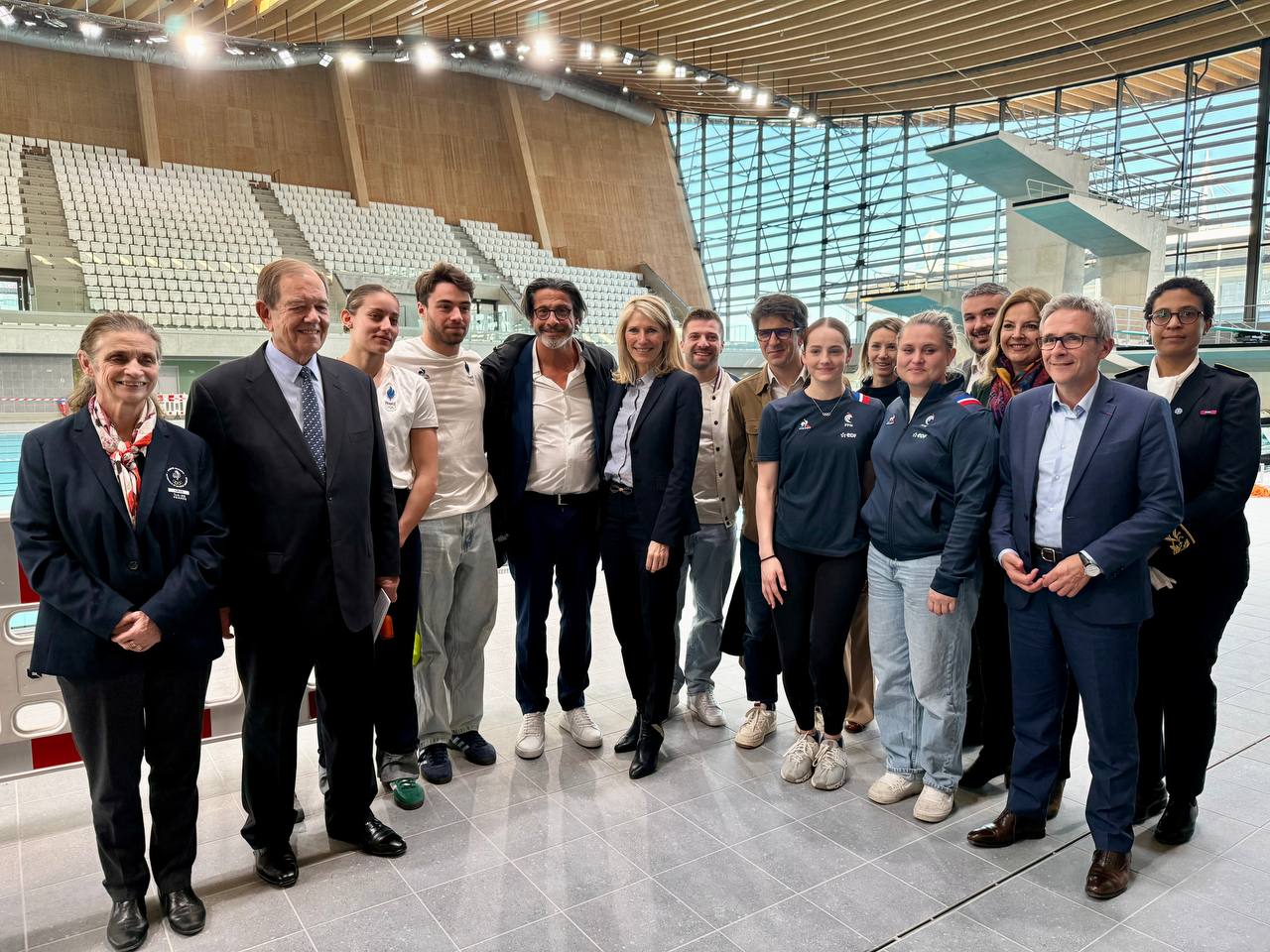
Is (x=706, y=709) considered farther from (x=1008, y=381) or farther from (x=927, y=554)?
(x=1008, y=381)

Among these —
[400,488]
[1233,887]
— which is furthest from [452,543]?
[1233,887]

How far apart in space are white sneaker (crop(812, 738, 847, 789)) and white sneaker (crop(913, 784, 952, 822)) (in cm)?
27

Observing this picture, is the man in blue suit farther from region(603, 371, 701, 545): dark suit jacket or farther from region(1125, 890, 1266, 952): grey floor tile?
region(603, 371, 701, 545): dark suit jacket

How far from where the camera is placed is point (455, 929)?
2.01 meters

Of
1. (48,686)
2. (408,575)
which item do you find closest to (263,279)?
(408,575)

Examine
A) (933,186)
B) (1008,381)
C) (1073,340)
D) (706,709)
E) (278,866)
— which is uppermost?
(933,186)

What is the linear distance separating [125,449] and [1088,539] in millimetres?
2357

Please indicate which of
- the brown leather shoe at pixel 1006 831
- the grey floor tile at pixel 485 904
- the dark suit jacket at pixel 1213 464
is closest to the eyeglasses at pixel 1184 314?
the dark suit jacket at pixel 1213 464

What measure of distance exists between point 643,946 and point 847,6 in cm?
1421

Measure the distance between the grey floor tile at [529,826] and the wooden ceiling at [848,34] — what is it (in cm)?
1360

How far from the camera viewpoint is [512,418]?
2.99 m

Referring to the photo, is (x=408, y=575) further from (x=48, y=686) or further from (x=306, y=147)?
(x=306, y=147)

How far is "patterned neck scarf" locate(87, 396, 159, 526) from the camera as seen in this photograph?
6.25ft

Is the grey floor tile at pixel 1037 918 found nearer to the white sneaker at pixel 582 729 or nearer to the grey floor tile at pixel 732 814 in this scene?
the grey floor tile at pixel 732 814
